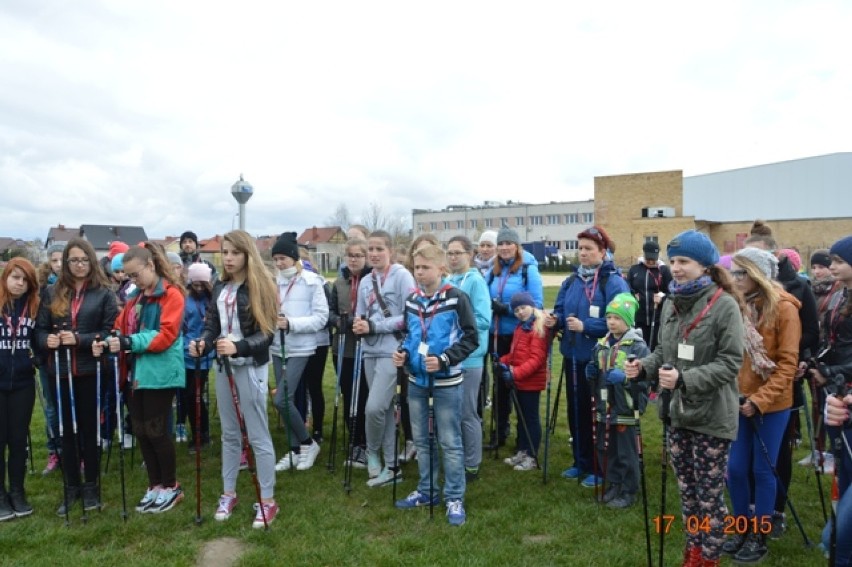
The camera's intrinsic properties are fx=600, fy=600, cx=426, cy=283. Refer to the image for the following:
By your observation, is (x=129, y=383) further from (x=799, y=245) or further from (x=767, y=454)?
(x=799, y=245)

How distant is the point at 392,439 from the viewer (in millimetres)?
6035

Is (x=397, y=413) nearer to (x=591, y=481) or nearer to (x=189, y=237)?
(x=591, y=481)

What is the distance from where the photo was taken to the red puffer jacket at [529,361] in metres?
6.13

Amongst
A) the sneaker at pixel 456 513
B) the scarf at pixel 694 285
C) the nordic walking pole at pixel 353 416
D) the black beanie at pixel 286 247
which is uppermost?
the black beanie at pixel 286 247

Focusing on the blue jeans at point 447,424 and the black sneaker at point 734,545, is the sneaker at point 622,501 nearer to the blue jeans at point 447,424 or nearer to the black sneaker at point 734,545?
the black sneaker at point 734,545

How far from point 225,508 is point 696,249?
4.23 metres

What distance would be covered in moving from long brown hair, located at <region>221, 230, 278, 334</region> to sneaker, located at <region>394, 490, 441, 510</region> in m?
1.91

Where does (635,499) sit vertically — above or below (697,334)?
below

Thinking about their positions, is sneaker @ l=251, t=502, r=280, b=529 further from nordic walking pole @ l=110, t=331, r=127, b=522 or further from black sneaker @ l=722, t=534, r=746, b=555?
black sneaker @ l=722, t=534, r=746, b=555

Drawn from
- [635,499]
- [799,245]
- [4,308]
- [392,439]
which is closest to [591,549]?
[635,499]

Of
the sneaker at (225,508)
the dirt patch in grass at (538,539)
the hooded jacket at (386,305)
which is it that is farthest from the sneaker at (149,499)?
the dirt patch in grass at (538,539)

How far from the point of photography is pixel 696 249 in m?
3.81

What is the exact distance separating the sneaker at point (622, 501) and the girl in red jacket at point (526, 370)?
1151 mm

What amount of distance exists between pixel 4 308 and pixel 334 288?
3058mm
